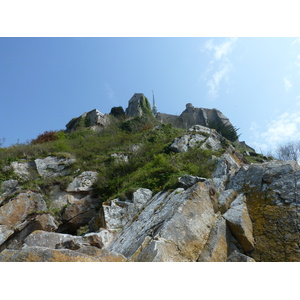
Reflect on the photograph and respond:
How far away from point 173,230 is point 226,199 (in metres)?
2.46

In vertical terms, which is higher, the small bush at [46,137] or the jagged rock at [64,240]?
the small bush at [46,137]

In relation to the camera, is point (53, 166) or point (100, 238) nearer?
point (100, 238)

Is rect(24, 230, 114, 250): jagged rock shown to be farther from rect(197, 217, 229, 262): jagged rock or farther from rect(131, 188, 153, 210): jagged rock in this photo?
rect(197, 217, 229, 262): jagged rock

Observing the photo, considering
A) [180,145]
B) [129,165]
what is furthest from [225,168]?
[129,165]

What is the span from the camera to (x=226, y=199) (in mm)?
6484

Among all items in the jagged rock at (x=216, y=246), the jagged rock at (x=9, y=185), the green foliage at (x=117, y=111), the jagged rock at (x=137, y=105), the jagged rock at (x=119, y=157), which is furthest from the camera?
the jagged rock at (x=137, y=105)

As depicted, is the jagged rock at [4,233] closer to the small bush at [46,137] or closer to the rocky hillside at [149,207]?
the rocky hillside at [149,207]

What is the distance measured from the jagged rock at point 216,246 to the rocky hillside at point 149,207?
20 millimetres

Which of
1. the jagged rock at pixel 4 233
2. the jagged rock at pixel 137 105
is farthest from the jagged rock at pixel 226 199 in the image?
the jagged rock at pixel 137 105

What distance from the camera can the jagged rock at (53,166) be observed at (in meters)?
12.9

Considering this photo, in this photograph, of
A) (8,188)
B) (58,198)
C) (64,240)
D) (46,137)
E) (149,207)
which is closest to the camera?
(64,240)

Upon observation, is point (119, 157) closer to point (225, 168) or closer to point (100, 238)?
point (225, 168)

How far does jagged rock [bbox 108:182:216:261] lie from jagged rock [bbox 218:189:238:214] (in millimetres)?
450

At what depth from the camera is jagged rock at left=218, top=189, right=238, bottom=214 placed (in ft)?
20.3
